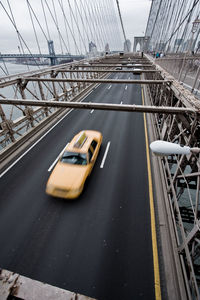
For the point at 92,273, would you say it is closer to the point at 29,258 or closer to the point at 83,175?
the point at 29,258

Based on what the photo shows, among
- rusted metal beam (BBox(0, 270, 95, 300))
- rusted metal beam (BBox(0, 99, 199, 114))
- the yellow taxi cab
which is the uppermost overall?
rusted metal beam (BBox(0, 99, 199, 114))

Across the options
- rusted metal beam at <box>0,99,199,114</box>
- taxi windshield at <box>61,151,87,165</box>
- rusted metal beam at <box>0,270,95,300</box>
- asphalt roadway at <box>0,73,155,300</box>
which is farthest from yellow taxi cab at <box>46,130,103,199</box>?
rusted metal beam at <box>0,270,95,300</box>

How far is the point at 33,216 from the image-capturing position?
22.6 feet

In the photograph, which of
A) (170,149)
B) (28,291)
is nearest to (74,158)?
(170,149)

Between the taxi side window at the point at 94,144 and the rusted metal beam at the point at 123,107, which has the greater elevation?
the rusted metal beam at the point at 123,107

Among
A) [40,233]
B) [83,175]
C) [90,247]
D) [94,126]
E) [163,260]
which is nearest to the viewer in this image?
[163,260]

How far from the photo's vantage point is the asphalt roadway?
5.01 m

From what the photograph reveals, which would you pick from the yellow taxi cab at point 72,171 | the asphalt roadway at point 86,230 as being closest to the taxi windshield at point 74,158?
the yellow taxi cab at point 72,171

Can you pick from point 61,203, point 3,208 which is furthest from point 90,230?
point 3,208

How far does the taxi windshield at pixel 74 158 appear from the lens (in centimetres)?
810

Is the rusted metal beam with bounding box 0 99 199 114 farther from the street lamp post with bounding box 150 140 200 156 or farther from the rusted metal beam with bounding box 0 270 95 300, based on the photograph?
the rusted metal beam with bounding box 0 270 95 300

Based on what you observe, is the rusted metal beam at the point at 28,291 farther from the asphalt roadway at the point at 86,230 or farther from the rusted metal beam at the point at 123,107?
the rusted metal beam at the point at 123,107

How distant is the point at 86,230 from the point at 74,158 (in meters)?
3.47

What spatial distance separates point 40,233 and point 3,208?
8.02 ft
